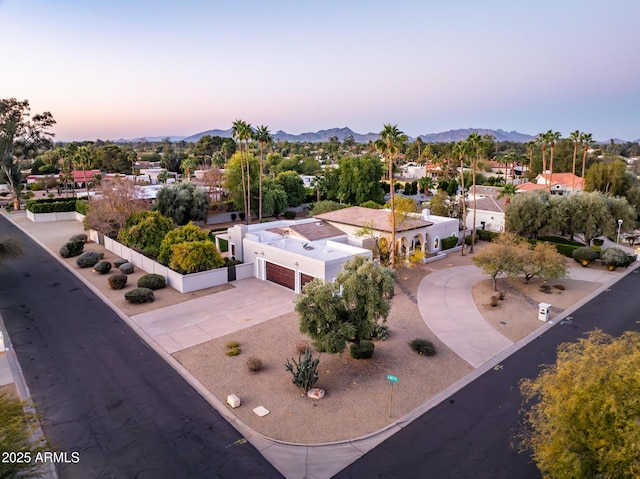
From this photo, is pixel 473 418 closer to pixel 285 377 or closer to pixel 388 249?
pixel 285 377

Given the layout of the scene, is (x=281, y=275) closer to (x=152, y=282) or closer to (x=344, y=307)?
(x=152, y=282)

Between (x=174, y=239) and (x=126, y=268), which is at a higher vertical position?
(x=174, y=239)

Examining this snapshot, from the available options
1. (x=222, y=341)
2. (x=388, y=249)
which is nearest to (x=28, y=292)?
(x=222, y=341)

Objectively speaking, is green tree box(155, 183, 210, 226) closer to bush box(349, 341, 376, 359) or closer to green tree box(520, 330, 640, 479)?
bush box(349, 341, 376, 359)

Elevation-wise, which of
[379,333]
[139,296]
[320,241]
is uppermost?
[320,241]

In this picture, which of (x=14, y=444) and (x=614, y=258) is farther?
(x=614, y=258)

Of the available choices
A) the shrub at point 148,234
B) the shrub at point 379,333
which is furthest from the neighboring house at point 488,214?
the shrub at point 148,234

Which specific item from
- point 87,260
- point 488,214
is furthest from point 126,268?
point 488,214

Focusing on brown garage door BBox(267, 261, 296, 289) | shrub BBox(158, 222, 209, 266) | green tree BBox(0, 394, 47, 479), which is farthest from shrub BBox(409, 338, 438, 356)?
shrub BBox(158, 222, 209, 266)
